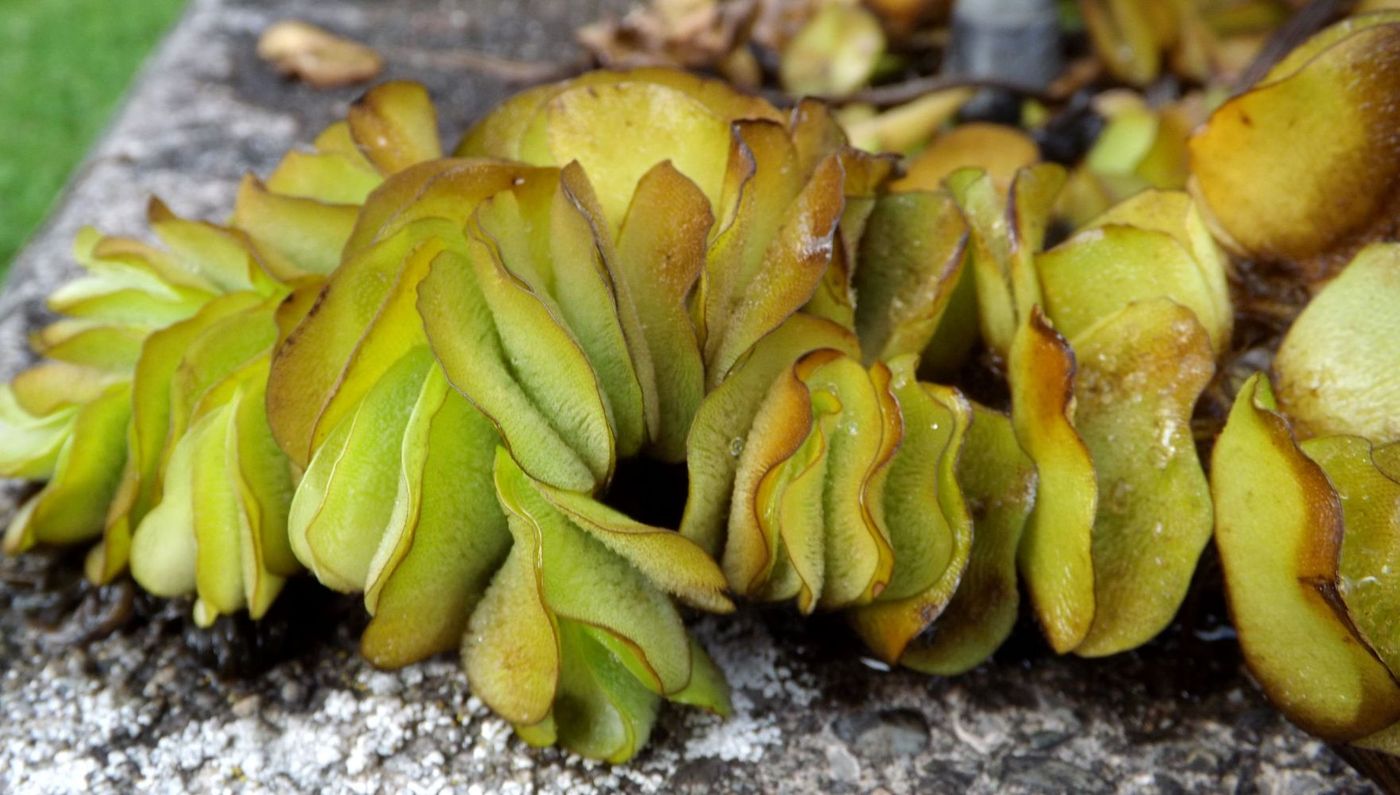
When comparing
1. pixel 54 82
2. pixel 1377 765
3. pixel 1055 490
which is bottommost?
pixel 54 82

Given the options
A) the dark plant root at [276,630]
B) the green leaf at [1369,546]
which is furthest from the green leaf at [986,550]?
the dark plant root at [276,630]

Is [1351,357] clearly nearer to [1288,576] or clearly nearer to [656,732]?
[1288,576]

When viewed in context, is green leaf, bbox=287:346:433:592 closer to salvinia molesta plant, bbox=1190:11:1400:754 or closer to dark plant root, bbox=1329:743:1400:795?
salvinia molesta plant, bbox=1190:11:1400:754

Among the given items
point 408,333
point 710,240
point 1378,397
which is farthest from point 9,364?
point 1378,397

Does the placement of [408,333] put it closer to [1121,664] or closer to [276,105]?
[1121,664]

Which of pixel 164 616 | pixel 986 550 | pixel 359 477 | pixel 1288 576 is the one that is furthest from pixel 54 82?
pixel 1288 576

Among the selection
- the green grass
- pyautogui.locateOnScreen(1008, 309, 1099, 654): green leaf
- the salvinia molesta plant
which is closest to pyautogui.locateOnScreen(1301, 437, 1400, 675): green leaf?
the salvinia molesta plant
